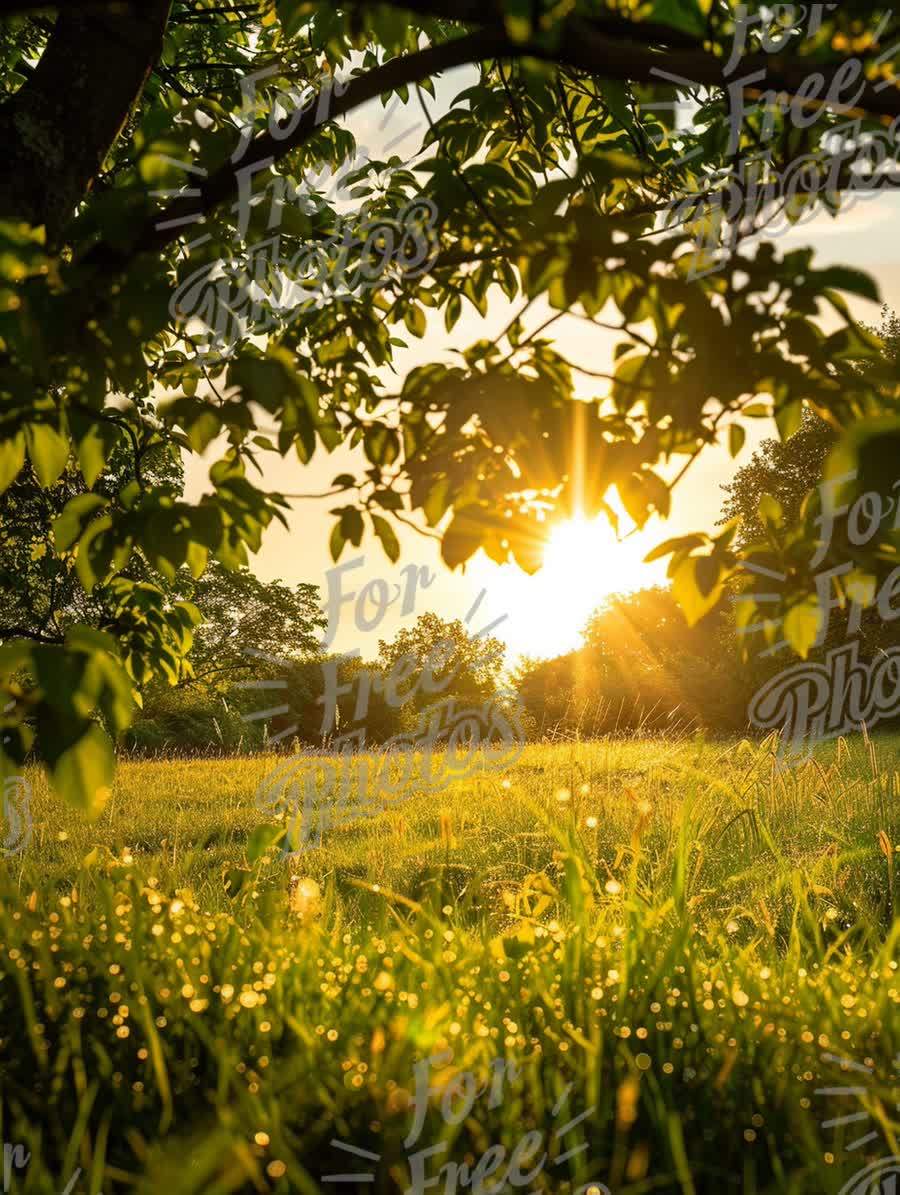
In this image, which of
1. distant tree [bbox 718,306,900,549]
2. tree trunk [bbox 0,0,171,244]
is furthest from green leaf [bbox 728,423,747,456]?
distant tree [bbox 718,306,900,549]

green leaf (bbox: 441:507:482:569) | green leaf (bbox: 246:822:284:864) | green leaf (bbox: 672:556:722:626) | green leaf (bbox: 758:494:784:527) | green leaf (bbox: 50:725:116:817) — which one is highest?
green leaf (bbox: 758:494:784:527)

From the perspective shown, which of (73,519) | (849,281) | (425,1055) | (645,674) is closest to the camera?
(849,281)

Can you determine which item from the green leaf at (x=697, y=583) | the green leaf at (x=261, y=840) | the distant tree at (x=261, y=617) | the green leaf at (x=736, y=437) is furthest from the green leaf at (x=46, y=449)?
the distant tree at (x=261, y=617)

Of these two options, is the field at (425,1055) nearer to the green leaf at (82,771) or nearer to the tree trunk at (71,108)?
the green leaf at (82,771)

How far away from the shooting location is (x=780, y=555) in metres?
1.72

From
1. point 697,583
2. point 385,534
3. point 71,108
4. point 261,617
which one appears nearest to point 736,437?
point 697,583

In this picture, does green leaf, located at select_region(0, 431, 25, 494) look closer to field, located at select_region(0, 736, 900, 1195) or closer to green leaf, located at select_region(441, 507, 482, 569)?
green leaf, located at select_region(441, 507, 482, 569)

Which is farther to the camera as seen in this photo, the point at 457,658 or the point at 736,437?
the point at 457,658

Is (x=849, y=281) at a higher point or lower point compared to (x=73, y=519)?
higher

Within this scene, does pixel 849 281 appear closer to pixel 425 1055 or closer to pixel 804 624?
pixel 804 624

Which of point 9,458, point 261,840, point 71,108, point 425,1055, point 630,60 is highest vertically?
point 71,108

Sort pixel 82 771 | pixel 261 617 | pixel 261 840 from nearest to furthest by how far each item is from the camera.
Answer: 1. pixel 82 771
2. pixel 261 840
3. pixel 261 617

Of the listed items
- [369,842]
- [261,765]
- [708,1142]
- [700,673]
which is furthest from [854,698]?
[708,1142]

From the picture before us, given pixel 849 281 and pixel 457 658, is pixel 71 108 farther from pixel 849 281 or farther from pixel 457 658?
pixel 457 658
